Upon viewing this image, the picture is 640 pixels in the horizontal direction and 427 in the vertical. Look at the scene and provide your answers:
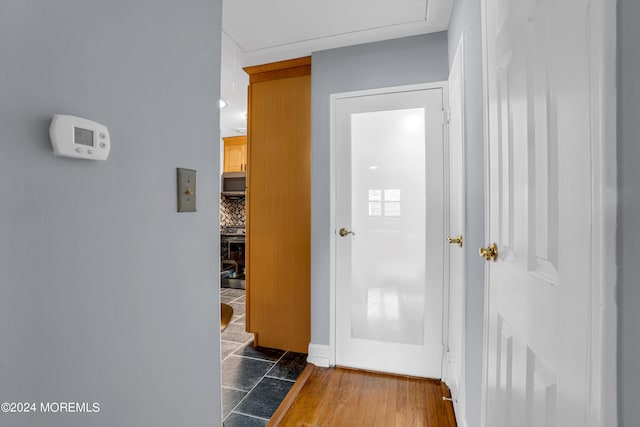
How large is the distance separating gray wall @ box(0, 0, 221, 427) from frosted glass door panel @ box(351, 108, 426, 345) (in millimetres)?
1390

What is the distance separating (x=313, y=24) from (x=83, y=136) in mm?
1879

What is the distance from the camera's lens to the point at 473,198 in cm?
139

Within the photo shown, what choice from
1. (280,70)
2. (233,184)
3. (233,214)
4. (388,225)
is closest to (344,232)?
(388,225)

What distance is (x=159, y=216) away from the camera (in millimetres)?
825

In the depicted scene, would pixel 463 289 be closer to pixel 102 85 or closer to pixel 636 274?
pixel 636 274

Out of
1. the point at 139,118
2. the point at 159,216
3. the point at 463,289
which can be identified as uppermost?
the point at 139,118

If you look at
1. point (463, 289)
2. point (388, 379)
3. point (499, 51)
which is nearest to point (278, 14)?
point (499, 51)

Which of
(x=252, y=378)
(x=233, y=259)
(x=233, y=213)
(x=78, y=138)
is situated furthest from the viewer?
(x=233, y=213)

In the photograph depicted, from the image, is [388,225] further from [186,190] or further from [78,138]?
[78,138]

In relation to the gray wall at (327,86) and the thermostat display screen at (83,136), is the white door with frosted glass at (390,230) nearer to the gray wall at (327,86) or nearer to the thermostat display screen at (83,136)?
the gray wall at (327,86)

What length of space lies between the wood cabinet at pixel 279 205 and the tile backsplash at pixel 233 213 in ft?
10.1

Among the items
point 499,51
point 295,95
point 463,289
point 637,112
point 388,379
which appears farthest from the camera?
point 295,95

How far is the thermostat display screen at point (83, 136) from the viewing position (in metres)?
0.59

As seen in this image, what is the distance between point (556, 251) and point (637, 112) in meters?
0.30
